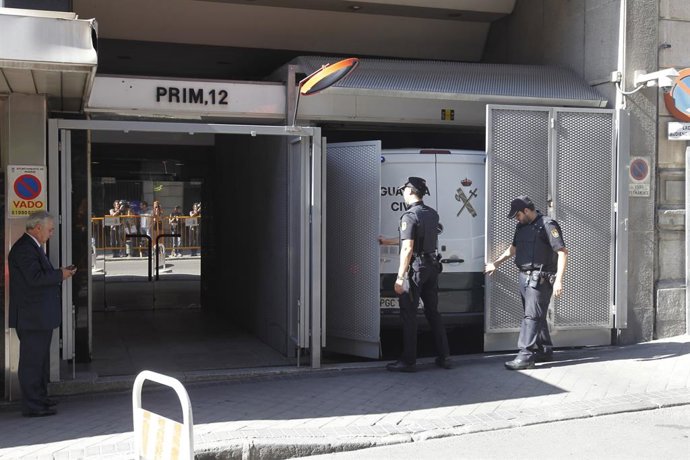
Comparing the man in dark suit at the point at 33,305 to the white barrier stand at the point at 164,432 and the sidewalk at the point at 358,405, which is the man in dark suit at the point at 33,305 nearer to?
the sidewalk at the point at 358,405

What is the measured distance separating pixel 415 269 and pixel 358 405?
1.56m

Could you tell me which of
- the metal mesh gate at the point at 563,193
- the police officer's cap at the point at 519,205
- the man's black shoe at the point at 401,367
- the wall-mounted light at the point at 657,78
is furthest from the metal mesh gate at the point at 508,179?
the wall-mounted light at the point at 657,78

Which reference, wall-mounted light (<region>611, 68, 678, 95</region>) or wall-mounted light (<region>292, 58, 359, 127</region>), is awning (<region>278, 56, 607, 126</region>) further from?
wall-mounted light (<region>292, 58, 359, 127</region>)

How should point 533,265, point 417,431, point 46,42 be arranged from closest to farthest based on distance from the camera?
point 46,42, point 417,431, point 533,265

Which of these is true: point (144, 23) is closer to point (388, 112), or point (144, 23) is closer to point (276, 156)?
point (276, 156)

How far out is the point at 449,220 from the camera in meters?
8.50

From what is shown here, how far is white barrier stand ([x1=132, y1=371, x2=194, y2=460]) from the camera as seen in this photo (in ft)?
12.6

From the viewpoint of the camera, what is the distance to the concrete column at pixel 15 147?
21.5ft

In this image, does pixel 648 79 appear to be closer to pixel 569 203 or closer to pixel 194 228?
pixel 569 203

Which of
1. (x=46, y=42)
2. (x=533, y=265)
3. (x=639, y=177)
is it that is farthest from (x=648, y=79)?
(x=46, y=42)

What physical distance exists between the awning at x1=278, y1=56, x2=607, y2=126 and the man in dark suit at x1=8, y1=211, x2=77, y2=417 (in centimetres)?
305

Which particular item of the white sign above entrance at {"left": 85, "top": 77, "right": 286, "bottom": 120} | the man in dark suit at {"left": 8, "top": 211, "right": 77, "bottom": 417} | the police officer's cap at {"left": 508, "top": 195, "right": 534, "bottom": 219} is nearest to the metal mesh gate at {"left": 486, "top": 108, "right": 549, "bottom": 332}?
the police officer's cap at {"left": 508, "top": 195, "right": 534, "bottom": 219}

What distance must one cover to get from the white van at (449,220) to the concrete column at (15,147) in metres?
3.47

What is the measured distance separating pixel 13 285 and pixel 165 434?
2864 millimetres
